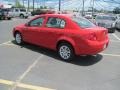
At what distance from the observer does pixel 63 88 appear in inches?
243

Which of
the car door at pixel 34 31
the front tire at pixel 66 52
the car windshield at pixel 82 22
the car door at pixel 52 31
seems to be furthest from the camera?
the car door at pixel 34 31

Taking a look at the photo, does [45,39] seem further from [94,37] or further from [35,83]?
[35,83]

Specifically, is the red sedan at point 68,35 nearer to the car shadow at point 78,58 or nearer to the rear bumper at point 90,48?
the rear bumper at point 90,48

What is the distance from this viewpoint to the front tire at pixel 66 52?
28.9 feet

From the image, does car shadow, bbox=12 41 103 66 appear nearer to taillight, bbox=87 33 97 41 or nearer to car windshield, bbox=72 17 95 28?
taillight, bbox=87 33 97 41

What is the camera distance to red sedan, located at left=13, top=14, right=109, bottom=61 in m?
8.44

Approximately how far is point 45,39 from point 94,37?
2107 millimetres

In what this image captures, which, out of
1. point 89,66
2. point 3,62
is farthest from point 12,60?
point 89,66

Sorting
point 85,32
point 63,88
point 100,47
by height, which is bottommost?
point 63,88

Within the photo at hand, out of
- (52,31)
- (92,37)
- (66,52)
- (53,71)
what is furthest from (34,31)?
(53,71)

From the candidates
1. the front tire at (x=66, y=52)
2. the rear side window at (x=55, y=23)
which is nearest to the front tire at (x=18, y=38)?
the rear side window at (x=55, y=23)

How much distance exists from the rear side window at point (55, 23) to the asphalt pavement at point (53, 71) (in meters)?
1.15

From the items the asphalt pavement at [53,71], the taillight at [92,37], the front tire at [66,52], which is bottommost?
the asphalt pavement at [53,71]

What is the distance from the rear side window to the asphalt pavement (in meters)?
1.15
